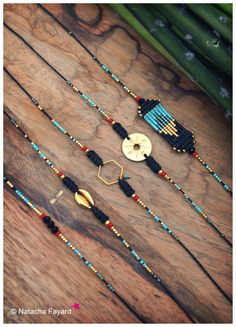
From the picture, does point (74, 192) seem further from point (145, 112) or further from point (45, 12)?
point (45, 12)

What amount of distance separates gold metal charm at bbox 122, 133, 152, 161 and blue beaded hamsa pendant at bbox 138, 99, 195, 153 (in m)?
0.04

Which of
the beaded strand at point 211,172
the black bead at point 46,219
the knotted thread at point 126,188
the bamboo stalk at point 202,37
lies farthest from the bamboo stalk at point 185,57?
the black bead at point 46,219

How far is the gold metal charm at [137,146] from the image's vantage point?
0.99 meters

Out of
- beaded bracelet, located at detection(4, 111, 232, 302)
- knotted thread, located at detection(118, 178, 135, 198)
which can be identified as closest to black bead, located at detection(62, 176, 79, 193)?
beaded bracelet, located at detection(4, 111, 232, 302)

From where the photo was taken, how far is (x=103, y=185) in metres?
0.97

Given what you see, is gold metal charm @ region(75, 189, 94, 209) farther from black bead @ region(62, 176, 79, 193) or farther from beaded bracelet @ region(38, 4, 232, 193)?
beaded bracelet @ region(38, 4, 232, 193)

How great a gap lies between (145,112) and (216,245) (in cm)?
36

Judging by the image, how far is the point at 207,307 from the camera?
3.04ft

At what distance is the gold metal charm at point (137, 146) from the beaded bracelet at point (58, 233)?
24cm

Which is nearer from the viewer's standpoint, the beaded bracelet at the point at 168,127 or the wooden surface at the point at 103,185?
the wooden surface at the point at 103,185

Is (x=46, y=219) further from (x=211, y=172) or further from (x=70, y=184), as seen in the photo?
(x=211, y=172)

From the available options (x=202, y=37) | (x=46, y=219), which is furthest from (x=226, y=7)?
(x=46, y=219)

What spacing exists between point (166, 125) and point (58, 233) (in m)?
0.37

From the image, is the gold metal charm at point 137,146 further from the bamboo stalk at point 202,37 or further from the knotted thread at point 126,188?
the bamboo stalk at point 202,37
